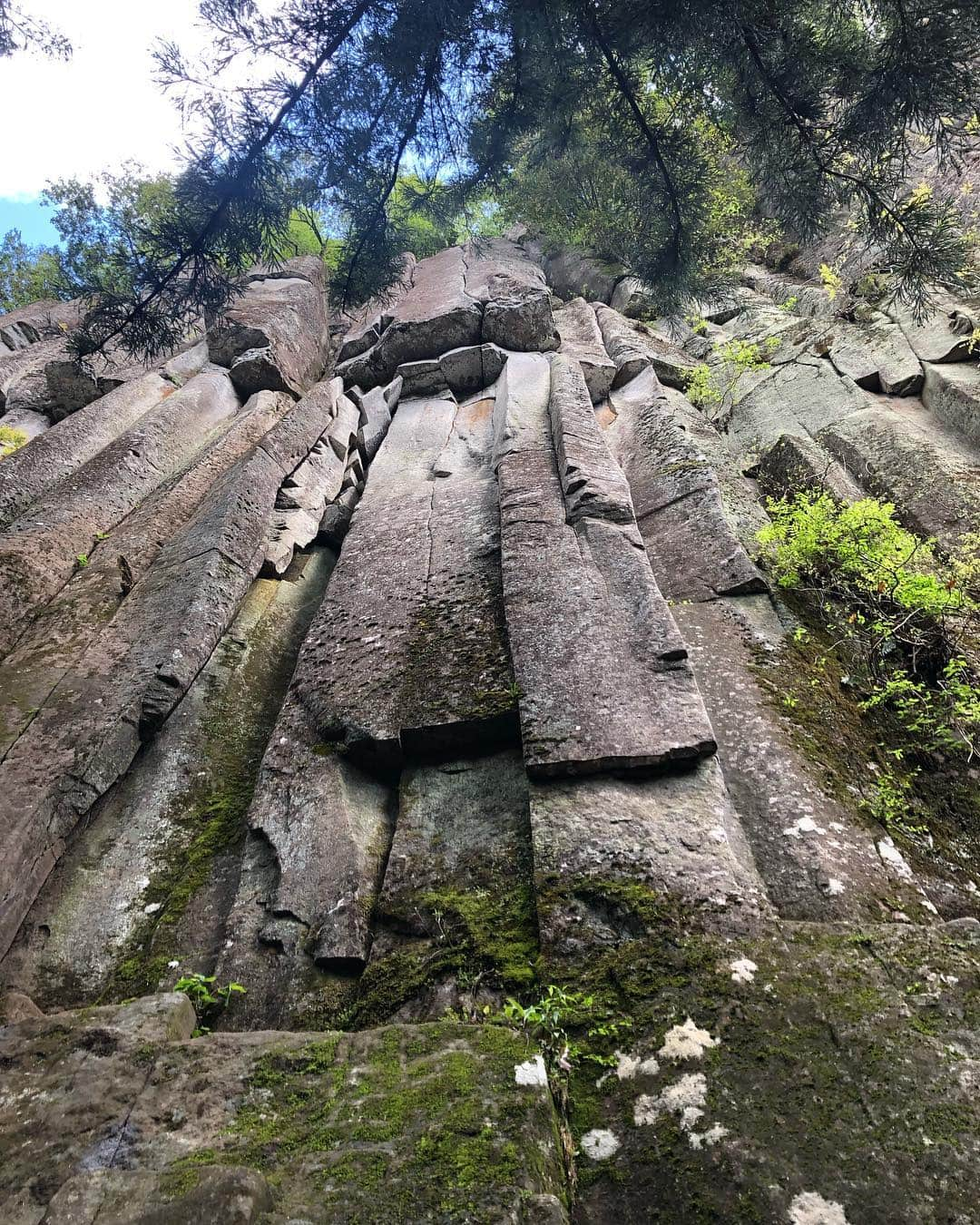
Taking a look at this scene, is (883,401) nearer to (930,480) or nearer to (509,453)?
(930,480)

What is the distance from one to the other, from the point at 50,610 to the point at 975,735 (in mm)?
7862

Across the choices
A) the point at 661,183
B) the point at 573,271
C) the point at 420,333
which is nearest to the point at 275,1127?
the point at 661,183

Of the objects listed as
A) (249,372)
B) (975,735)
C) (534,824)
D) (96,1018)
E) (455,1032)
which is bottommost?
(975,735)

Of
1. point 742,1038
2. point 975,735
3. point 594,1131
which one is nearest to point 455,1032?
point 594,1131

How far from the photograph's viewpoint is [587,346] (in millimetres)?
11742

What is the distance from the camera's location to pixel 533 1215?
6.47 feet

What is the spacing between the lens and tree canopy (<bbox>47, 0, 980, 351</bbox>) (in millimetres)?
4559

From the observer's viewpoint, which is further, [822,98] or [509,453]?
[509,453]

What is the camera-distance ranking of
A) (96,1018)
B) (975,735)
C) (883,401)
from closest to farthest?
(96,1018)
(975,735)
(883,401)

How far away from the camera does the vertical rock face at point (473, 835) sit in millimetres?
2279

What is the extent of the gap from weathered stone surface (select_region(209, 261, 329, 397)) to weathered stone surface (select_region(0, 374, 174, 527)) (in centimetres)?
128

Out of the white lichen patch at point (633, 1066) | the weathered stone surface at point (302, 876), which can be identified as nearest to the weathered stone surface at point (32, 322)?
the weathered stone surface at point (302, 876)

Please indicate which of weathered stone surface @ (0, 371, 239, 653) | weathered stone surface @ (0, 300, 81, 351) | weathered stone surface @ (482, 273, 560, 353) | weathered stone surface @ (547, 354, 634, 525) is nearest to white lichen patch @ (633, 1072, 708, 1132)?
weathered stone surface @ (547, 354, 634, 525)

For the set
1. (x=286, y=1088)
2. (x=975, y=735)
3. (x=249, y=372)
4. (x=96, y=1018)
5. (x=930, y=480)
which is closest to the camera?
(x=286, y=1088)
